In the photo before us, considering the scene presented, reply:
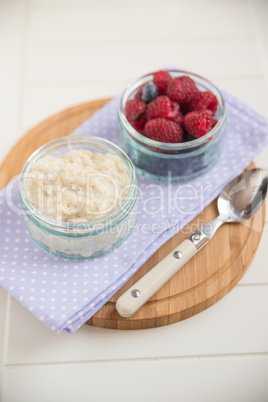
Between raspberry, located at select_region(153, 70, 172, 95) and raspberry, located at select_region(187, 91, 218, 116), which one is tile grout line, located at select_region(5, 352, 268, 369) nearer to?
raspberry, located at select_region(187, 91, 218, 116)

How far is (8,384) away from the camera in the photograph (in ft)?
4.65

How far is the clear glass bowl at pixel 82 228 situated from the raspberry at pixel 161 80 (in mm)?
305

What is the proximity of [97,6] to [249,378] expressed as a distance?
1.91 m

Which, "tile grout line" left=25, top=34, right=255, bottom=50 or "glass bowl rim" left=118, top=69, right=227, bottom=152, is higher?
"tile grout line" left=25, top=34, right=255, bottom=50

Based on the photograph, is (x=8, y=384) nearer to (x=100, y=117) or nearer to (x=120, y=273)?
(x=120, y=273)

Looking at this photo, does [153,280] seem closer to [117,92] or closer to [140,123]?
[140,123]

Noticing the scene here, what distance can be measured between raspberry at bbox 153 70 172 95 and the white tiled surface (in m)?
0.39

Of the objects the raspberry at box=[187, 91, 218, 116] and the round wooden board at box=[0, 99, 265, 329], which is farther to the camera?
the raspberry at box=[187, 91, 218, 116]

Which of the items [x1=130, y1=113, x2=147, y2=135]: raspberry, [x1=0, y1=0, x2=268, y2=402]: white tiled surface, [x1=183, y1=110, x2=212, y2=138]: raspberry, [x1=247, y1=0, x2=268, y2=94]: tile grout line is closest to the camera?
[x1=0, y1=0, x2=268, y2=402]: white tiled surface

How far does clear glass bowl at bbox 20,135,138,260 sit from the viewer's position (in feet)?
4.77

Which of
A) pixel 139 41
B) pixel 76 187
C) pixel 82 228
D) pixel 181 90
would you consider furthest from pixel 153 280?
pixel 139 41

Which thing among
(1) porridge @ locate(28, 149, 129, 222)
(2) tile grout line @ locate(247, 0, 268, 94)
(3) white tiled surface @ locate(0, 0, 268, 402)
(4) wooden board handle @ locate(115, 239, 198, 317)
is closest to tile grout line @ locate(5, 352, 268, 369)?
(3) white tiled surface @ locate(0, 0, 268, 402)

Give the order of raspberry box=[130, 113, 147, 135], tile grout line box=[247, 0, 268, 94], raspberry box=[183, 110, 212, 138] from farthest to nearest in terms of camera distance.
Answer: tile grout line box=[247, 0, 268, 94] < raspberry box=[130, 113, 147, 135] < raspberry box=[183, 110, 212, 138]

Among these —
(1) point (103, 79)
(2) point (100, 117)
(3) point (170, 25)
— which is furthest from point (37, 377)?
(3) point (170, 25)
